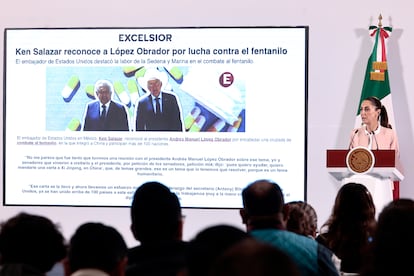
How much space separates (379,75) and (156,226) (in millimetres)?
4514

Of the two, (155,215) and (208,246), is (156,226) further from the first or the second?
(208,246)

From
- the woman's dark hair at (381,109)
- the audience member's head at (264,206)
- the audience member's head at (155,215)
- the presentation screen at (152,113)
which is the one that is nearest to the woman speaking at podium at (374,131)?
the woman's dark hair at (381,109)

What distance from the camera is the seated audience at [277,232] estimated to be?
2697 millimetres

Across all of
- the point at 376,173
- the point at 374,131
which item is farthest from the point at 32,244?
the point at 374,131

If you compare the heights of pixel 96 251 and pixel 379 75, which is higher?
pixel 379 75

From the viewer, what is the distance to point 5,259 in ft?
7.78

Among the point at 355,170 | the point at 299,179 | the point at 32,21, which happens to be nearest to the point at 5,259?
the point at 355,170

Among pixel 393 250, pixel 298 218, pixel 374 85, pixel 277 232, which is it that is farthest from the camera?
pixel 374 85

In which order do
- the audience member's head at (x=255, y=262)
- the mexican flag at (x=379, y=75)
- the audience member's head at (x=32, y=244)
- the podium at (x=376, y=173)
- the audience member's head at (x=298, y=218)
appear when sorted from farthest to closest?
the mexican flag at (x=379, y=75) → the podium at (x=376, y=173) → the audience member's head at (x=298, y=218) → the audience member's head at (x=32, y=244) → the audience member's head at (x=255, y=262)

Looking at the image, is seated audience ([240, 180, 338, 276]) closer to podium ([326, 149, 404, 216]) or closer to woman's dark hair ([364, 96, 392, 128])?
podium ([326, 149, 404, 216])

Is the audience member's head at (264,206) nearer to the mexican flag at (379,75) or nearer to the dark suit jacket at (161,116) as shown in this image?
the mexican flag at (379,75)

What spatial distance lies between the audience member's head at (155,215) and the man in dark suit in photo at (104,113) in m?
4.70

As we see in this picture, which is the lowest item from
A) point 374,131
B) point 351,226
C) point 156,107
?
point 351,226

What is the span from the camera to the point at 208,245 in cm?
154
